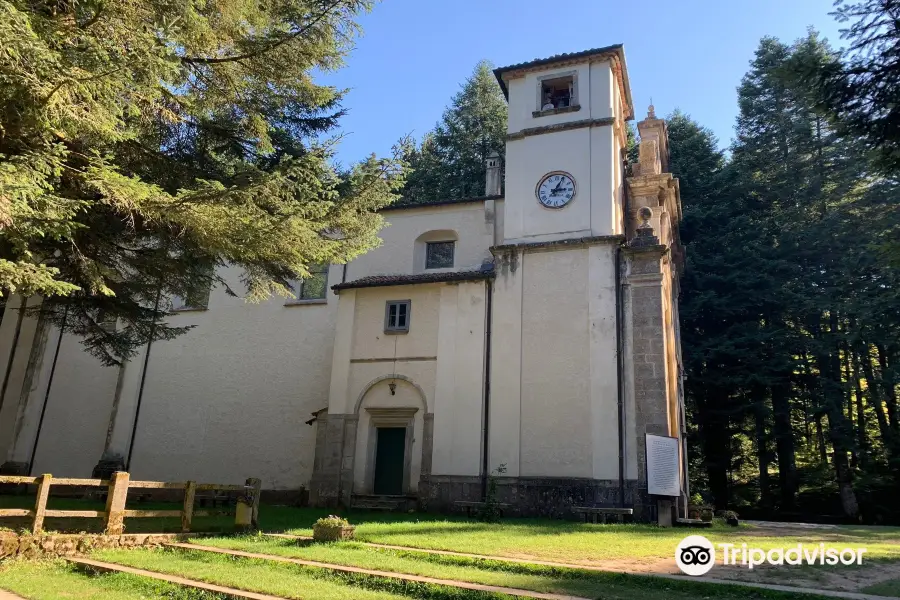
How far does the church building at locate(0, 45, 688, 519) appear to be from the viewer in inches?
688

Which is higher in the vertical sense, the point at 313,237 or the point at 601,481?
the point at 313,237

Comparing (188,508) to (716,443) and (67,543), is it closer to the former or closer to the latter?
(67,543)

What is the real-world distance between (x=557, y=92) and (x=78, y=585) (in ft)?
62.5

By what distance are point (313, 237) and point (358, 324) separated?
353 inches

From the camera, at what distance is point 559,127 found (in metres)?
20.5

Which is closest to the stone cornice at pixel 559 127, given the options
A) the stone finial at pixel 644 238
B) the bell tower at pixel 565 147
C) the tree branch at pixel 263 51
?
the bell tower at pixel 565 147

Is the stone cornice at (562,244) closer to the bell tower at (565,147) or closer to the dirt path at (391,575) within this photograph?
the bell tower at (565,147)

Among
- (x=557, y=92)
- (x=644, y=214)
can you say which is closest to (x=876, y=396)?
(x=644, y=214)

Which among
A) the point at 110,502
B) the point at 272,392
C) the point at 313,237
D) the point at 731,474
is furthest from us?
the point at 731,474

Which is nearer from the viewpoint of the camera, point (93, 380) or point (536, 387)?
point (536, 387)

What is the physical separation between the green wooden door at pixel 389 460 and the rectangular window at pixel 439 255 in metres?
5.62

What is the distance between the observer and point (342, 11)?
1177 centimetres

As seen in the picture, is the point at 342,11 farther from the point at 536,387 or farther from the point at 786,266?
the point at 786,266

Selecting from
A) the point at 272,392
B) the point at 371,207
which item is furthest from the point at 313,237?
Result: the point at 272,392
